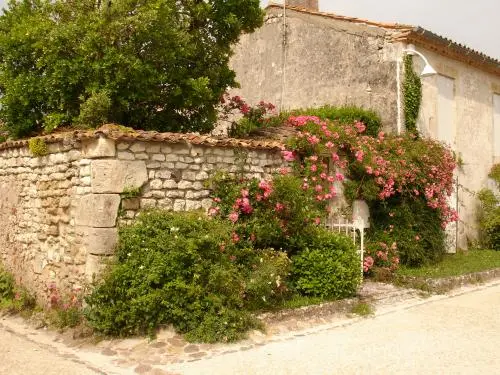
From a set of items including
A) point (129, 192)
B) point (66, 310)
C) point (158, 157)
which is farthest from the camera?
point (158, 157)

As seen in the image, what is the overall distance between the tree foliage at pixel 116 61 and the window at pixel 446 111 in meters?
5.33

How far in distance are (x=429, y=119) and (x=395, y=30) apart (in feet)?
7.05

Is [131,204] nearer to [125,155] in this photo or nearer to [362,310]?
[125,155]

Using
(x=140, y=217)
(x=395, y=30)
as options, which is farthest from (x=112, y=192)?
(x=395, y=30)

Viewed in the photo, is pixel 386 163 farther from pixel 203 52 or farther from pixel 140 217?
pixel 140 217

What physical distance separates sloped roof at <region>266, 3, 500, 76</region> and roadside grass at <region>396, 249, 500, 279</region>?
15.6 ft

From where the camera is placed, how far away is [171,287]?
6.30m

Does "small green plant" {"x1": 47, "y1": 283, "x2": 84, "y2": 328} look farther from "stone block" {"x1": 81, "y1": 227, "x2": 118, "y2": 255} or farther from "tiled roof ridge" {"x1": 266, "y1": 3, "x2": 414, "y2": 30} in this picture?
"tiled roof ridge" {"x1": 266, "y1": 3, "x2": 414, "y2": 30}

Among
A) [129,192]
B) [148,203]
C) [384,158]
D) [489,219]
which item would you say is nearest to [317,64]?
[384,158]

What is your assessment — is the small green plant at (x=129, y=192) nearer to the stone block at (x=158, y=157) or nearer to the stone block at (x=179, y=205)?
the stone block at (x=158, y=157)

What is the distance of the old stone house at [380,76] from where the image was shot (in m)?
12.0

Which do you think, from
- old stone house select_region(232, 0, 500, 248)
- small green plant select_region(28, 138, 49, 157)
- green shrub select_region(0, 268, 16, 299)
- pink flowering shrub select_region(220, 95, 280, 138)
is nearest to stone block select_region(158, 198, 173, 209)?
small green plant select_region(28, 138, 49, 157)

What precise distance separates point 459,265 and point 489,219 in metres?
3.37

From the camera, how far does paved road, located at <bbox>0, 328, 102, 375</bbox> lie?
5449mm
